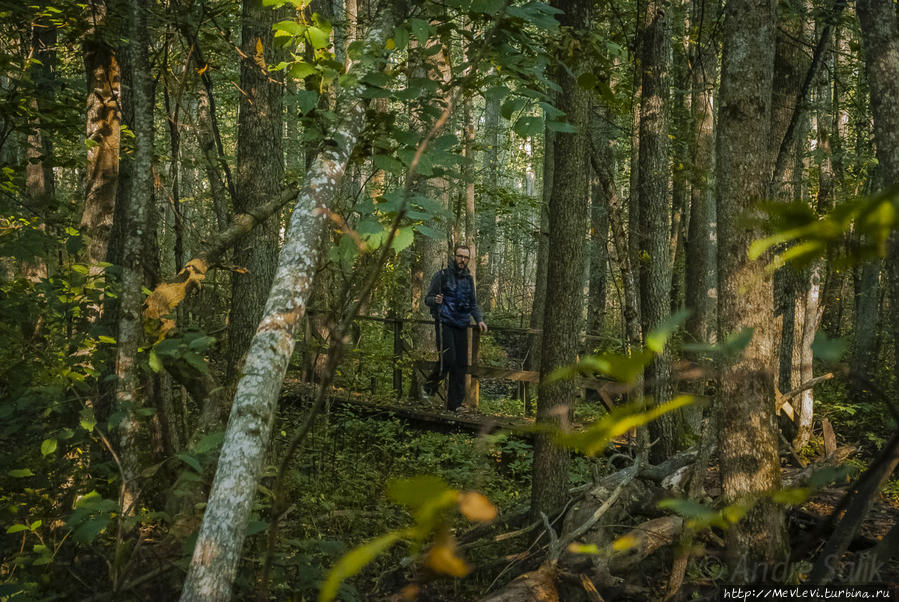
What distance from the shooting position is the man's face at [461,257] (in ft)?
28.9

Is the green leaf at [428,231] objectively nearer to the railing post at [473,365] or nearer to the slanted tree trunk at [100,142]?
the slanted tree trunk at [100,142]

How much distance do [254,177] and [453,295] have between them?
143 inches

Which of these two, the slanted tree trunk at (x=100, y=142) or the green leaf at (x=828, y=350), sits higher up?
the slanted tree trunk at (x=100, y=142)

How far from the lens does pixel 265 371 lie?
2344 mm

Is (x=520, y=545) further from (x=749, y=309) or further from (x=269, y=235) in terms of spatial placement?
(x=269, y=235)

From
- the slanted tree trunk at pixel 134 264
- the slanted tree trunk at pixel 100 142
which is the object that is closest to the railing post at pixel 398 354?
the slanted tree trunk at pixel 100 142

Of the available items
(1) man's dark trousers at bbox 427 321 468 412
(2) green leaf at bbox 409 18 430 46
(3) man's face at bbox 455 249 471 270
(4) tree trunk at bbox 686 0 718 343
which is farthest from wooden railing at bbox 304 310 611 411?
(2) green leaf at bbox 409 18 430 46

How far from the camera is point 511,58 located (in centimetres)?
287

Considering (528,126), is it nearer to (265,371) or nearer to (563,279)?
(265,371)

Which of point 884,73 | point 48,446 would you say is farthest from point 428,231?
point 884,73

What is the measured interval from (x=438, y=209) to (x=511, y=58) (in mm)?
968

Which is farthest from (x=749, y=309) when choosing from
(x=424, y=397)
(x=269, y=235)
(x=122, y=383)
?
(x=424, y=397)

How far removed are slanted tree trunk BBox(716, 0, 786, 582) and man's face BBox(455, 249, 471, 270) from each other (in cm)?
529

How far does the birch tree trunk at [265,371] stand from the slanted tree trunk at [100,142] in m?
3.45
